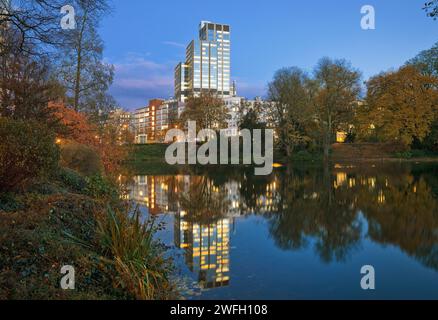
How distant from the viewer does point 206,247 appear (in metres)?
8.38

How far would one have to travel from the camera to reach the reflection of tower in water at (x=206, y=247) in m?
6.52

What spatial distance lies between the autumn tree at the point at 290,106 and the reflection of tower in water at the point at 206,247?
118 feet

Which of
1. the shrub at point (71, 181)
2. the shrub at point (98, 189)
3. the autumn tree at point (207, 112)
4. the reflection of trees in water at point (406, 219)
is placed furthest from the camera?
the autumn tree at point (207, 112)

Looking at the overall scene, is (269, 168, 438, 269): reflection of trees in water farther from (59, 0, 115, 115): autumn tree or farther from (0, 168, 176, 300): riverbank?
(59, 0, 115, 115): autumn tree

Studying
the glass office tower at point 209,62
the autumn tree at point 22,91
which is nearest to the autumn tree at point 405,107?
the autumn tree at point 22,91

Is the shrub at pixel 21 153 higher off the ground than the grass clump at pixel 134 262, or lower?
higher

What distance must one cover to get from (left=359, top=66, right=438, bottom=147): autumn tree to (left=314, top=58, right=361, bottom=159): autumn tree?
3.28 metres

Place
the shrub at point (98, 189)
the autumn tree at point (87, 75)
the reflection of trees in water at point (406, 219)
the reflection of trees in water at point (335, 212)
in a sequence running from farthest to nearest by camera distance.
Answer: the autumn tree at point (87, 75), the shrub at point (98, 189), the reflection of trees in water at point (335, 212), the reflection of trees in water at point (406, 219)

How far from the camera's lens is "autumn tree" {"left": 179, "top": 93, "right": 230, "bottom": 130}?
5738 centimetres

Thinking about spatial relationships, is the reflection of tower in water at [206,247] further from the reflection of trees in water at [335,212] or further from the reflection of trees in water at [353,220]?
the reflection of trees in water at [353,220]

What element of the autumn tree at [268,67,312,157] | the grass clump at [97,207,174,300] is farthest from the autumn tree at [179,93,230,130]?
the grass clump at [97,207,174,300]

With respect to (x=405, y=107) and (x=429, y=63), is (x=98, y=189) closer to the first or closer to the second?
(x=405, y=107)

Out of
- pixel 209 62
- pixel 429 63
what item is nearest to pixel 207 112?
pixel 429 63
